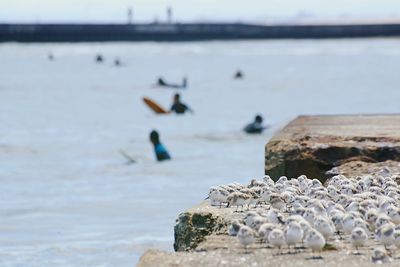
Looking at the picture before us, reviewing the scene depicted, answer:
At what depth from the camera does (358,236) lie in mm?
6172

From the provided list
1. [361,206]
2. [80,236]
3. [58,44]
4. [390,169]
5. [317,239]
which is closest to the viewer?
[317,239]

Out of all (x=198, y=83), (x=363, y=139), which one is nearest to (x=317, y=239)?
(x=363, y=139)

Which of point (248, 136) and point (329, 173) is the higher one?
point (329, 173)

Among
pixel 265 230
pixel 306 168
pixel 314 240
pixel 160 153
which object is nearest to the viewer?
pixel 314 240

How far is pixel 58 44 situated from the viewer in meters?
106

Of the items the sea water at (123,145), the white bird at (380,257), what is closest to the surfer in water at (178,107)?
the sea water at (123,145)

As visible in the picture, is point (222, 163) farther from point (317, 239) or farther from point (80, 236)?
point (317, 239)

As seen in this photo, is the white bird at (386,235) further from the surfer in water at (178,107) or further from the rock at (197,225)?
the surfer in water at (178,107)

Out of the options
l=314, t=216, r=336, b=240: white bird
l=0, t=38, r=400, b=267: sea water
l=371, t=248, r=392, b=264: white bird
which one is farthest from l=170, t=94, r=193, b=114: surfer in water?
l=371, t=248, r=392, b=264: white bird

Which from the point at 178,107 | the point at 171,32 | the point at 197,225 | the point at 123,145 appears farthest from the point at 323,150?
the point at 171,32

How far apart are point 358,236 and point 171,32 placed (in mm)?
101692

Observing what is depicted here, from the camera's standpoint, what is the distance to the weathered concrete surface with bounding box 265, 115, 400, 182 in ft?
31.2

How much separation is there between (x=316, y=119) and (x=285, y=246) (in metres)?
5.75

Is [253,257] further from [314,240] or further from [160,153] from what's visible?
[160,153]
